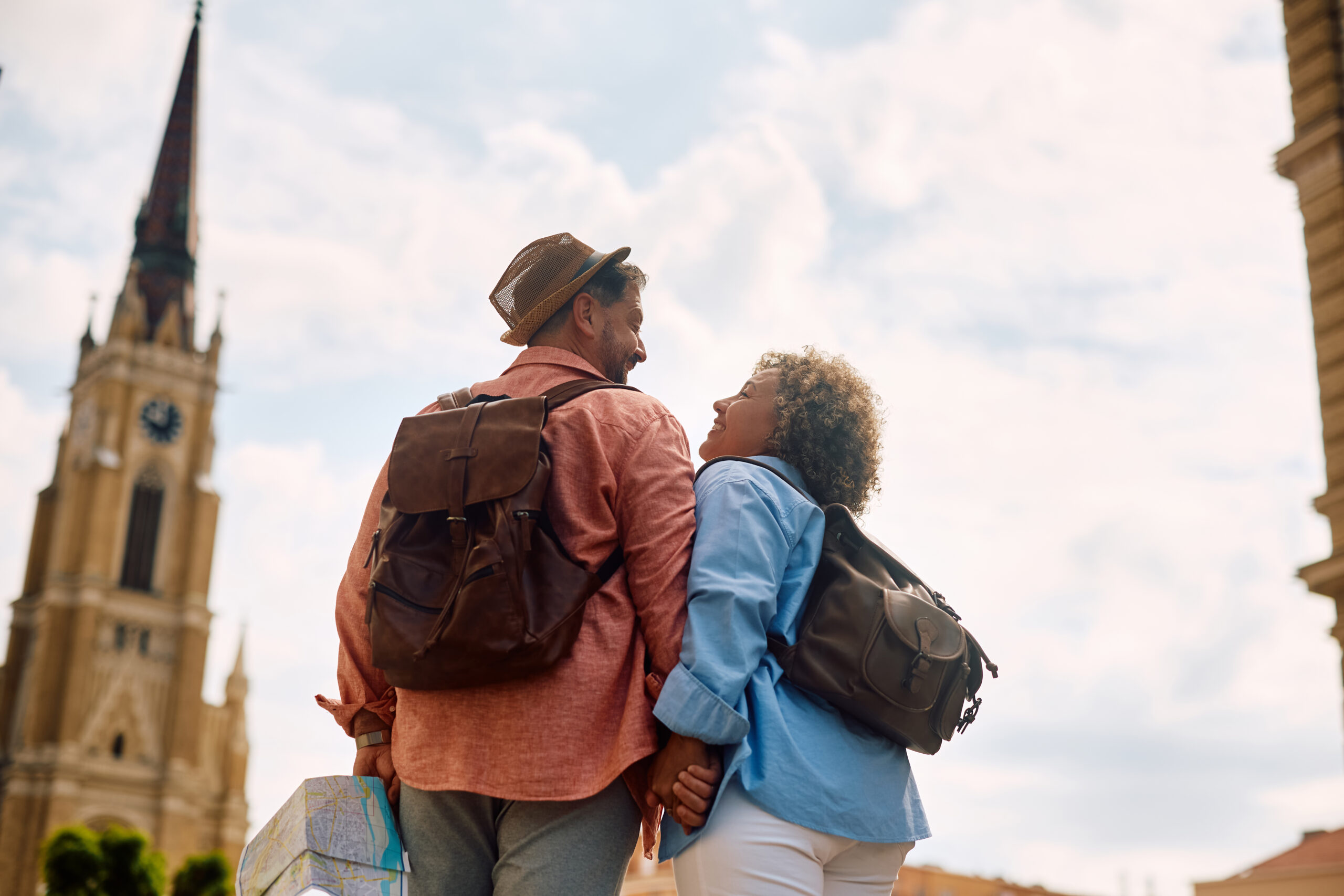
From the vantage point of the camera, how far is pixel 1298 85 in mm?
Answer: 9797

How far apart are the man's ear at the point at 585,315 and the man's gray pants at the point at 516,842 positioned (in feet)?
3.49

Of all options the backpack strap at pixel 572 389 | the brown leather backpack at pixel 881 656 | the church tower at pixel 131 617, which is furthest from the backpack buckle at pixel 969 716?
the church tower at pixel 131 617

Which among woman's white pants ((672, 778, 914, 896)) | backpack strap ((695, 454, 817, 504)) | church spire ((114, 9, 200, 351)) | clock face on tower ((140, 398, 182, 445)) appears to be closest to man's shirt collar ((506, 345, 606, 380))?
backpack strap ((695, 454, 817, 504))

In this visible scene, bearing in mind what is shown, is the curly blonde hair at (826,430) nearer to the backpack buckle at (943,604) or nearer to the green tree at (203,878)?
the backpack buckle at (943,604)

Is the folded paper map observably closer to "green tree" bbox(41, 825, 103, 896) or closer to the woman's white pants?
the woman's white pants

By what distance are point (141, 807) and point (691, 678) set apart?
5182cm

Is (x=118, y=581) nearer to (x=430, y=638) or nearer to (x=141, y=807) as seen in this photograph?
(x=141, y=807)

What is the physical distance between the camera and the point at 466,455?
251 cm

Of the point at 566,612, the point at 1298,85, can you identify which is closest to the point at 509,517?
the point at 566,612

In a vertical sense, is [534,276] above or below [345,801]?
above

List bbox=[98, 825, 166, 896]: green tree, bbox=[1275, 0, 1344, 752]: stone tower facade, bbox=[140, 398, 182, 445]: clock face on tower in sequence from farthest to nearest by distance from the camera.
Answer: bbox=[140, 398, 182, 445]: clock face on tower, bbox=[98, 825, 166, 896]: green tree, bbox=[1275, 0, 1344, 752]: stone tower facade

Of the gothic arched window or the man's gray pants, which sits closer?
the man's gray pants

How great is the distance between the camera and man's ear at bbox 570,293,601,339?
3.00m

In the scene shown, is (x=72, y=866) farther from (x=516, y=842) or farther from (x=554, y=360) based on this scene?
(x=516, y=842)
